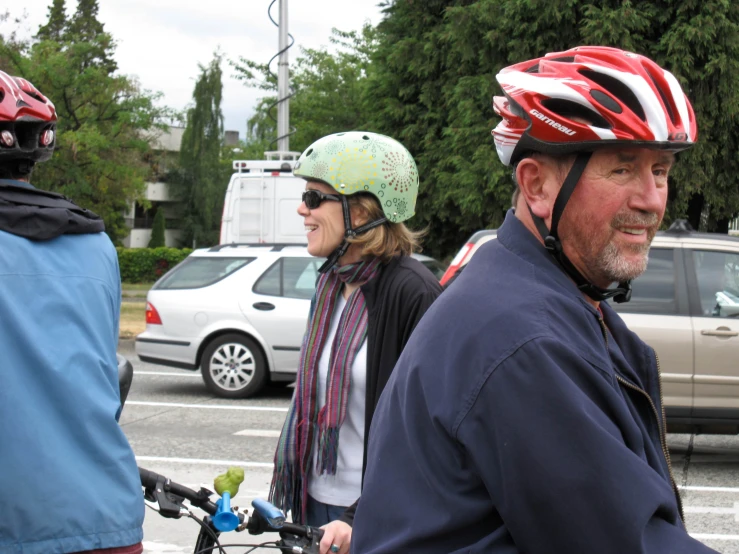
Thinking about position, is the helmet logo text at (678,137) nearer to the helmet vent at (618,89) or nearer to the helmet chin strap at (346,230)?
the helmet vent at (618,89)

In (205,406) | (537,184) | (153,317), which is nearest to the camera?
(537,184)

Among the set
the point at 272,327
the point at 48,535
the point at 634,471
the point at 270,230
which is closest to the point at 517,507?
the point at 634,471

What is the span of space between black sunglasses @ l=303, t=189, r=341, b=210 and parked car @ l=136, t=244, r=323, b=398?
24.7 ft

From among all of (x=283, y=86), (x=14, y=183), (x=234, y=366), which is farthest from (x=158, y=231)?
(x=14, y=183)

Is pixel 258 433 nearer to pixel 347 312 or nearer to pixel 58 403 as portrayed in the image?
pixel 347 312

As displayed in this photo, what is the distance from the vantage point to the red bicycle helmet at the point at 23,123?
239cm

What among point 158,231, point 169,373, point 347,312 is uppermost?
point 347,312

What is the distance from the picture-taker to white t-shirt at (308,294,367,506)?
290 cm

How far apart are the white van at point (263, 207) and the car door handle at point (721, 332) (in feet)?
27.5

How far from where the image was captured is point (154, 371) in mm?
13281

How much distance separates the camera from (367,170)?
10.0ft

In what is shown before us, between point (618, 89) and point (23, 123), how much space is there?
153cm

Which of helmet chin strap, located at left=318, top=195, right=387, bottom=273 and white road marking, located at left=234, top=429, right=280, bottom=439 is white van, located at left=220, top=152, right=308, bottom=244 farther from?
helmet chin strap, located at left=318, top=195, right=387, bottom=273

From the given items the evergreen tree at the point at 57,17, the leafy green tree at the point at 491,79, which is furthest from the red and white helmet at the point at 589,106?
the evergreen tree at the point at 57,17
